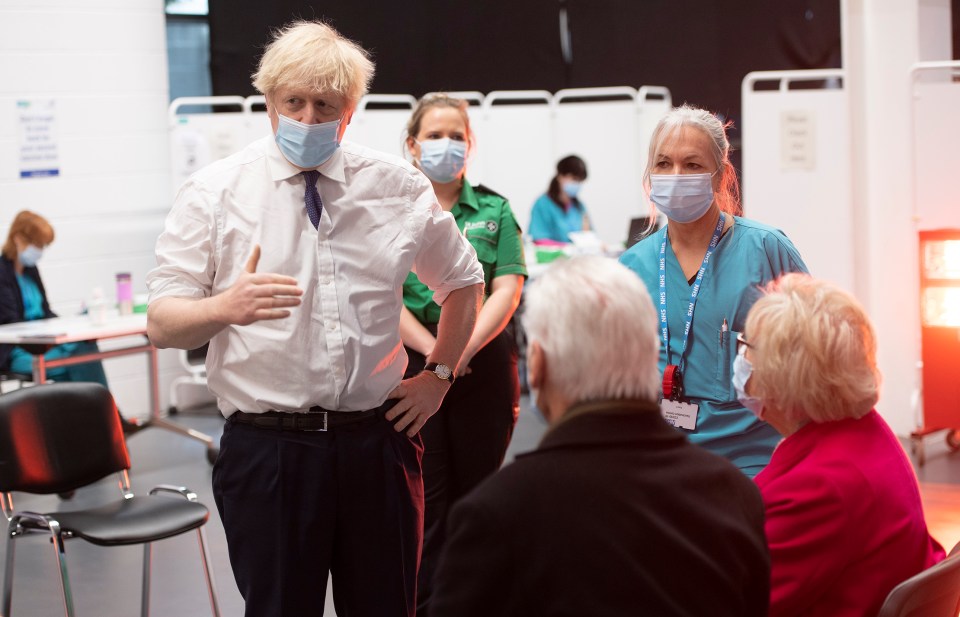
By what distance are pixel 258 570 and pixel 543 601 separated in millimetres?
825

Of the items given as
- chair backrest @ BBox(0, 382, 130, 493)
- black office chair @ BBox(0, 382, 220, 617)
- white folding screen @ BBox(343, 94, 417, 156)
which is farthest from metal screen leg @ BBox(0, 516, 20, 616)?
white folding screen @ BBox(343, 94, 417, 156)

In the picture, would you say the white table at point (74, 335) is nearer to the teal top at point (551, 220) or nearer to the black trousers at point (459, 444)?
the black trousers at point (459, 444)

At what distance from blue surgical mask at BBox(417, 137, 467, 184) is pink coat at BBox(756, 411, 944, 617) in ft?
5.21

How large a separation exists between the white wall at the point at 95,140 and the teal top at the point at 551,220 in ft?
8.80

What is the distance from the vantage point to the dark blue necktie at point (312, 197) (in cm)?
193

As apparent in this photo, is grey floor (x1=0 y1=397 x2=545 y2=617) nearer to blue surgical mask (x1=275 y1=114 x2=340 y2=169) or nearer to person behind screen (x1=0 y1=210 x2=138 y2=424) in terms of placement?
person behind screen (x1=0 y1=210 x2=138 y2=424)

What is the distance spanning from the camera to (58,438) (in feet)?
10.7

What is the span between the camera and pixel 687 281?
2.32 m

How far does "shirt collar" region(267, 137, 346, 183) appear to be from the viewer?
194cm

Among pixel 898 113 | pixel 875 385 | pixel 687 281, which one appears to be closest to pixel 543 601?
pixel 875 385

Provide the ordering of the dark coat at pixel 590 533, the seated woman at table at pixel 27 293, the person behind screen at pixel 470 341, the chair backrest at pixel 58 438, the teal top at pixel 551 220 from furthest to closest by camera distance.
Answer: the teal top at pixel 551 220 → the seated woman at table at pixel 27 293 → the chair backrest at pixel 58 438 → the person behind screen at pixel 470 341 → the dark coat at pixel 590 533

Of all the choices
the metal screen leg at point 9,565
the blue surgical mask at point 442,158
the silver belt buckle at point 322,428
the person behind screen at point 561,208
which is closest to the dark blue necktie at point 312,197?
the silver belt buckle at point 322,428

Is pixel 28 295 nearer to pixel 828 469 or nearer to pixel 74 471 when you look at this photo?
pixel 74 471

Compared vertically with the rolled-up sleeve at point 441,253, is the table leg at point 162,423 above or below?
below
